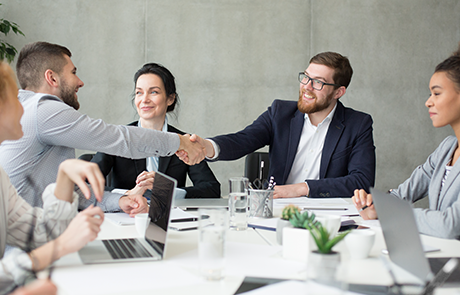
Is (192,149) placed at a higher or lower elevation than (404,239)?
higher

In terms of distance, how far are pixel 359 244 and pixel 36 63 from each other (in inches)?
68.2

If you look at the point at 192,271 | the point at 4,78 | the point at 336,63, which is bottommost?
the point at 192,271

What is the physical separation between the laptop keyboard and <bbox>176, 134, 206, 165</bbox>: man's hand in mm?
1063

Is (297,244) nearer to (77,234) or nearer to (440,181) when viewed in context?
(77,234)

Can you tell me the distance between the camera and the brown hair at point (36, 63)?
6.59 ft

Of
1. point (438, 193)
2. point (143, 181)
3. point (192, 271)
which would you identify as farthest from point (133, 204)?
point (438, 193)

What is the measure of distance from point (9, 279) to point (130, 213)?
900 millimetres

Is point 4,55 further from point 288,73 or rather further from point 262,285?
point 262,285

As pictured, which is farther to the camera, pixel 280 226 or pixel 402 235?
pixel 280 226

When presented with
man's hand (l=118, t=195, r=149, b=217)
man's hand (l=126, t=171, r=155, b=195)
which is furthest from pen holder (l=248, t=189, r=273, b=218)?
man's hand (l=126, t=171, r=155, b=195)

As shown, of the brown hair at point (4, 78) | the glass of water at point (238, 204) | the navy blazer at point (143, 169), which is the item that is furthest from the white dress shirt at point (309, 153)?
the brown hair at point (4, 78)

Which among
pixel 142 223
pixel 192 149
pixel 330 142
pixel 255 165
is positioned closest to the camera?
pixel 142 223

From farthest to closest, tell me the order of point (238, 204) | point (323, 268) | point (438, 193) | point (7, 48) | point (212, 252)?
1. point (7, 48)
2. point (438, 193)
3. point (238, 204)
4. point (212, 252)
5. point (323, 268)

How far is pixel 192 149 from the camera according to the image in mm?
2412
